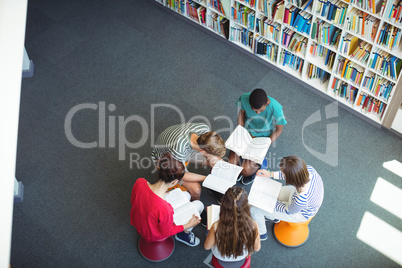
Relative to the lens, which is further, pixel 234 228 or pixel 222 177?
pixel 222 177

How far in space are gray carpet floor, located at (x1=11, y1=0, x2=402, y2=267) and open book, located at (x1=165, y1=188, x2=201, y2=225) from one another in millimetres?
445

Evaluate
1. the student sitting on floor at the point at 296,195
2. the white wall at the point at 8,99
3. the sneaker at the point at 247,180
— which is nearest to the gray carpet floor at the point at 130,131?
the sneaker at the point at 247,180

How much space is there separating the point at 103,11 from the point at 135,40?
783 millimetres

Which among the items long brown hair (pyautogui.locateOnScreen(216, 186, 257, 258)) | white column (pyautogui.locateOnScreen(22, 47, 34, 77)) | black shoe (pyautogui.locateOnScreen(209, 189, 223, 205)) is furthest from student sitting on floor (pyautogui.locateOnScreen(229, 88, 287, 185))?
white column (pyautogui.locateOnScreen(22, 47, 34, 77))

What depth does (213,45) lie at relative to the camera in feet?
17.3

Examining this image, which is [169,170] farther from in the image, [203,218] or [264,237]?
[264,237]

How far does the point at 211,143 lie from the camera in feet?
11.1

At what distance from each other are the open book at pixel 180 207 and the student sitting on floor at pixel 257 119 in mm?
742

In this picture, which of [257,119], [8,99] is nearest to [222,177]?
[257,119]

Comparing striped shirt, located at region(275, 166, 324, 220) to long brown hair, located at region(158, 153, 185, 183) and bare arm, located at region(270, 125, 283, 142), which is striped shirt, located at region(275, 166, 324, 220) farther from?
long brown hair, located at region(158, 153, 185, 183)

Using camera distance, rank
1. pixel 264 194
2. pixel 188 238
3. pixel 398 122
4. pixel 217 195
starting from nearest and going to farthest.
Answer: pixel 264 194
pixel 188 238
pixel 217 195
pixel 398 122

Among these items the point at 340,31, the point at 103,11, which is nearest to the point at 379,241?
the point at 340,31

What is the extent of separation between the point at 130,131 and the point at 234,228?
2.14 m

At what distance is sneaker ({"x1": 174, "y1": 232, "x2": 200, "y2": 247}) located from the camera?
3.59 m
